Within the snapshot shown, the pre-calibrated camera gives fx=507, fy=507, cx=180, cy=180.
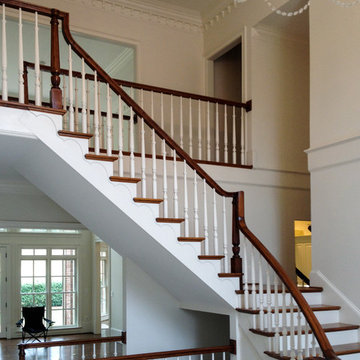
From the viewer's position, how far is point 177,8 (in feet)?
26.8

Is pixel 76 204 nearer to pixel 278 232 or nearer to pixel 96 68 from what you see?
pixel 96 68

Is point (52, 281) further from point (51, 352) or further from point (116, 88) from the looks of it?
point (116, 88)

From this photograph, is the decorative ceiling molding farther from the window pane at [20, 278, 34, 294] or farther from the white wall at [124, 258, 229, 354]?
the window pane at [20, 278, 34, 294]

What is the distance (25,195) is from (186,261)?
5.00m

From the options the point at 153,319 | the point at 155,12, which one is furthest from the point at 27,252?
A: the point at 155,12

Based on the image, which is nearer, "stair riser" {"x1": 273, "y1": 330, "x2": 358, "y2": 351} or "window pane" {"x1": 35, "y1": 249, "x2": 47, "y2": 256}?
"stair riser" {"x1": 273, "y1": 330, "x2": 358, "y2": 351}

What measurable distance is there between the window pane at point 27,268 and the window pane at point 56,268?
51 cm

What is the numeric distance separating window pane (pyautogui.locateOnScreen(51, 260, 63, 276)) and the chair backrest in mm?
1639

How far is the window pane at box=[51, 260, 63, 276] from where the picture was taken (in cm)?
1278

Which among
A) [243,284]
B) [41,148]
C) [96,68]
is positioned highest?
[96,68]

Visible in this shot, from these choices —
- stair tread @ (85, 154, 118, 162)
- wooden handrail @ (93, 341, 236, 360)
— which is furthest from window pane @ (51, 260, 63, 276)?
stair tread @ (85, 154, 118, 162)

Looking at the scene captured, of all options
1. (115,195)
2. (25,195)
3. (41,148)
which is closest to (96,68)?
(41,148)

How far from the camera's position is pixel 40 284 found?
12.6m

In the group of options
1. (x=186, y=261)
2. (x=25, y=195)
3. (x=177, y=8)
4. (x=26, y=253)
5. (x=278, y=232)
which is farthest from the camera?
(x=26, y=253)
